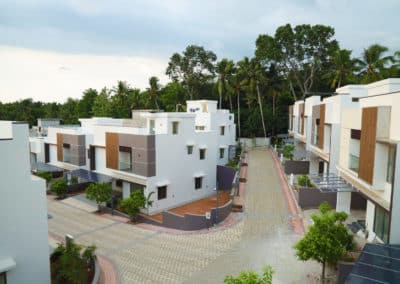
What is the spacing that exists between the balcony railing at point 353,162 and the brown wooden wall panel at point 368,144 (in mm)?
1326

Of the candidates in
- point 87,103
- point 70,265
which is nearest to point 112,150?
point 70,265

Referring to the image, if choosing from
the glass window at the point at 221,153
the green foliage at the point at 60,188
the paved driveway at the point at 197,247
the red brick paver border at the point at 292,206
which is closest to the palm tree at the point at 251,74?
the glass window at the point at 221,153

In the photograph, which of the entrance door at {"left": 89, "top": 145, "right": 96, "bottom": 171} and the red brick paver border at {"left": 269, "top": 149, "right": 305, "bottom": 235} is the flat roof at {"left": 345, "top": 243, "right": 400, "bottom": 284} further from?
the entrance door at {"left": 89, "top": 145, "right": 96, "bottom": 171}

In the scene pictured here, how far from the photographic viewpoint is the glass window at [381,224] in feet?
41.8

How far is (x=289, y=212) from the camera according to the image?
66.6 ft

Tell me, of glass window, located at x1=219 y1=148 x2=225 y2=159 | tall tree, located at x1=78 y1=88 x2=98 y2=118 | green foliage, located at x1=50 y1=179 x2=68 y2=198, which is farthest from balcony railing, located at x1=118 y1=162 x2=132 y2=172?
tall tree, located at x1=78 y1=88 x2=98 y2=118

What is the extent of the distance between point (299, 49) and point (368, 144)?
39631 mm

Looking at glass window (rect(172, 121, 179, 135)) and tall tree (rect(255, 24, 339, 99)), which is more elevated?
tall tree (rect(255, 24, 339, 99))

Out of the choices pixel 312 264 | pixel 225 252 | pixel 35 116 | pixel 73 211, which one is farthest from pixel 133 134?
pixel 35 116

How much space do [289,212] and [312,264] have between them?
675 centimetres

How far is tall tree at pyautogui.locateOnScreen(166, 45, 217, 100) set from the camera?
6100 centimetres

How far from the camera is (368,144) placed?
44.5 ft

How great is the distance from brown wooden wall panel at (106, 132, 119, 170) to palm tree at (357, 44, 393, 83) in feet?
99.1

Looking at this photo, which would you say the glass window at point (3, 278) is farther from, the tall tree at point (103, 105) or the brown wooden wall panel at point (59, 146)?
the tall tree at point (103, 105)
